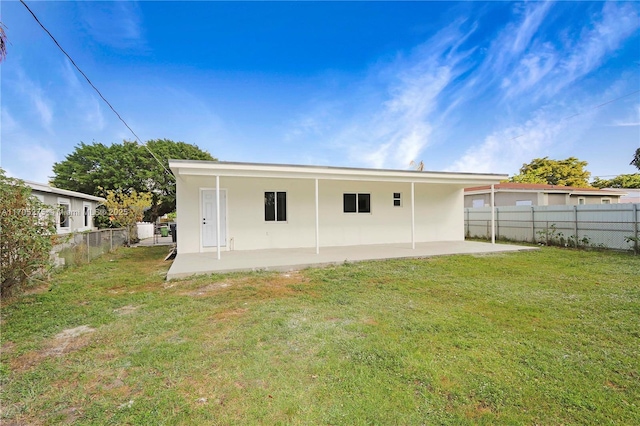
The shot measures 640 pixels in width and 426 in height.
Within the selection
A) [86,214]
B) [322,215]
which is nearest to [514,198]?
[322,215]

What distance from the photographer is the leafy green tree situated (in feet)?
95.1

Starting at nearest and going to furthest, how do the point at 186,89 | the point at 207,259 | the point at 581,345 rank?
1. the point at 581,345
2. the point at 207,259
3. the point at 186,89

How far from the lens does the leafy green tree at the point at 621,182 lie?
29.0m

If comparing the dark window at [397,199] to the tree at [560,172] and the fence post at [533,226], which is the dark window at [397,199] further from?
the tree at [560,172]

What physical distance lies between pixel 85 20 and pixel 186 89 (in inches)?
206

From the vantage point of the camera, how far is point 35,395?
90.7 inches

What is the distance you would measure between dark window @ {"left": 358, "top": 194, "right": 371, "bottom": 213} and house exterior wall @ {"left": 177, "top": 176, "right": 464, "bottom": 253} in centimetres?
16

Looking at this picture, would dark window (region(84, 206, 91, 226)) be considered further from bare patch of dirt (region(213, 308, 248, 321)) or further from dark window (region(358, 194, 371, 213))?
bare patch of dirt (region(213, 308, 248, 321))

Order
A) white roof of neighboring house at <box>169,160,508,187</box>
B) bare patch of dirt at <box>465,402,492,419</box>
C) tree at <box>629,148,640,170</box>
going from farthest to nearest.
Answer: tree at <box>629,148,640,170</box>
white roof of neighboring house at <box>169,160,508,187</box>
bare patch of dirt at <box>465,402,492,419</box>

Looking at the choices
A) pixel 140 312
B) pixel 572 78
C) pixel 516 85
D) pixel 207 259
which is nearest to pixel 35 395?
pixel 140 312

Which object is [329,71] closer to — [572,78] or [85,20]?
[85,20]

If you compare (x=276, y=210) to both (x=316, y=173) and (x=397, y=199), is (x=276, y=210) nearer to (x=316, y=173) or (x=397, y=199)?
(x=316, y=173)

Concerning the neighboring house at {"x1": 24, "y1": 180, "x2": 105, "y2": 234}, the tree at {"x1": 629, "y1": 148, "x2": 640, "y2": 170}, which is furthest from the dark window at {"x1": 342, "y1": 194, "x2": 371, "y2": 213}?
the tree at {"x1": 629, "y1": 148, "x2": 640, "y2": 170}

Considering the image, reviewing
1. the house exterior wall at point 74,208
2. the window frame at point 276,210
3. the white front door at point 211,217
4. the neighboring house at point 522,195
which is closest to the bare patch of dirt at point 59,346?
the white front door at point 211,217
